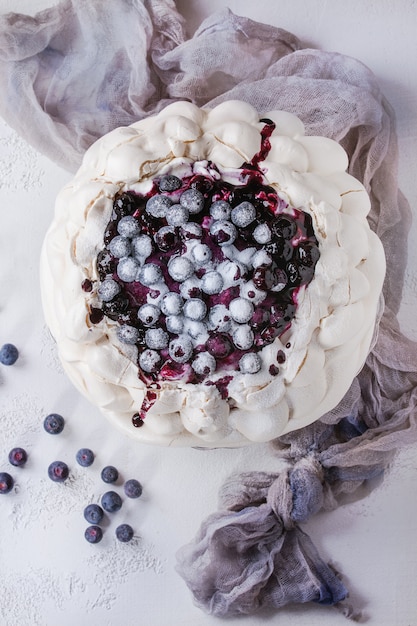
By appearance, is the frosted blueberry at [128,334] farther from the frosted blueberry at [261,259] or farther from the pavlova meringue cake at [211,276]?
the frosted blueberry at [261,259]

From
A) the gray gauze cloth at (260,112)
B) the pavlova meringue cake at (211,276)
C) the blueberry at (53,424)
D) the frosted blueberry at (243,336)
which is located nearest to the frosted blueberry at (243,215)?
the pavlova meringue cake at (211,276)

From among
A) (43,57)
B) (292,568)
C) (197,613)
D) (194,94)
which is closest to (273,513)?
(292,568)

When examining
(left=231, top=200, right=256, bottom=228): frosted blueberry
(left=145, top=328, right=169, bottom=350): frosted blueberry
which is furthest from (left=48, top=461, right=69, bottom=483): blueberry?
(left=231, top=200, right=256, bottom=228): frosted blueberry

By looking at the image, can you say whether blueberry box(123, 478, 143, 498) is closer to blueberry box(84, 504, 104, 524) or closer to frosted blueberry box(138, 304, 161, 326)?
blueberry box(84, 504, 104, 524)

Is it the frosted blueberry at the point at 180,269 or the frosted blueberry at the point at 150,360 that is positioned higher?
the frosted blueberry at the point at 180,269

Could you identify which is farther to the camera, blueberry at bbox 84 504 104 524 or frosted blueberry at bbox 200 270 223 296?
blueberry at bbox 84 504 104 524

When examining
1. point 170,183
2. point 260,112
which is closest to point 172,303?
point 170,183
